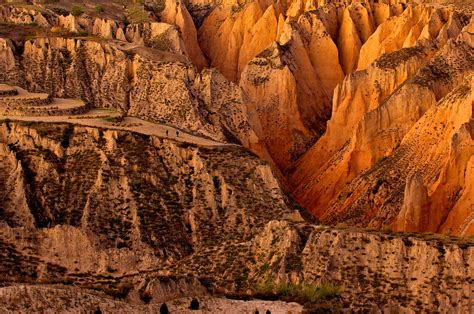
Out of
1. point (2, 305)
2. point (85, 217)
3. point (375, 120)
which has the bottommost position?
point (2, 305)

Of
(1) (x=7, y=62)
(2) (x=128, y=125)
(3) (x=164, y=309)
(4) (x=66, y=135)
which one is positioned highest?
(1) (x=7, y=62)

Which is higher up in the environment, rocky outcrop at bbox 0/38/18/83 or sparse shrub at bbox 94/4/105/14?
sparse shrub at bbox 94/4/105/14

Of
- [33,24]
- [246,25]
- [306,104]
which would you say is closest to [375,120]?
[306,104]

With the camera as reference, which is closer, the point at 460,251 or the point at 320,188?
the point at 460,251

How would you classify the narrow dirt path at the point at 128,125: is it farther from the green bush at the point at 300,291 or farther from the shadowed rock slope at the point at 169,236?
the green bush at the point at 300,291

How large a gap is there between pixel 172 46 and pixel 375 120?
26448mm

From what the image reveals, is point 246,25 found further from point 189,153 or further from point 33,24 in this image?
point 189,153

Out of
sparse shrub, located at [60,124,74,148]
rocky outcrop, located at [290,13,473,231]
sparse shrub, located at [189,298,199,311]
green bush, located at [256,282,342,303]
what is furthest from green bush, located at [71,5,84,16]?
sparse shrub, located at [189,298,199,311]

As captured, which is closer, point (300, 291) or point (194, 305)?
point (194, 305)

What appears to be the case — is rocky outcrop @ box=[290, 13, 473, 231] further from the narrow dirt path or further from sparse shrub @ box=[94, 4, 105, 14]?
sparse shrub @ box=[94, 4, 105, 14]

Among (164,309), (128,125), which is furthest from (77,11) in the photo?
(164,309)

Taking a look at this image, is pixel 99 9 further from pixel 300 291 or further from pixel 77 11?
pixel 300 291

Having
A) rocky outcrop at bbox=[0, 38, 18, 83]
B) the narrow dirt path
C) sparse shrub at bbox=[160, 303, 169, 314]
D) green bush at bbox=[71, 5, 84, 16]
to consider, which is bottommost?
sparse shrub at bbox=[160, 303, 169, 314]

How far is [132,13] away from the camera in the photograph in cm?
11112
